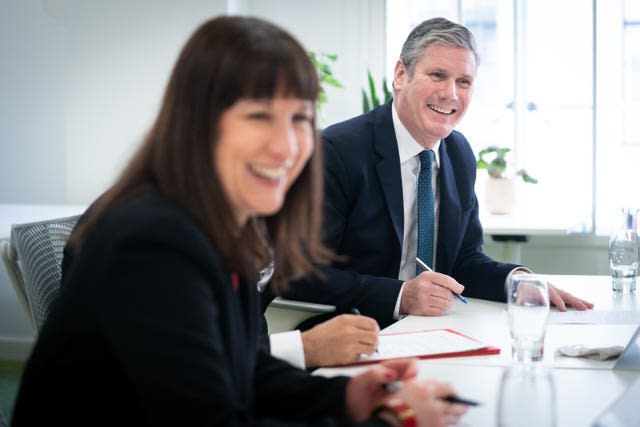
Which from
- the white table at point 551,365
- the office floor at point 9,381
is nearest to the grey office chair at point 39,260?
the white table at point 551,365

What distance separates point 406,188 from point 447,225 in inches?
6.6

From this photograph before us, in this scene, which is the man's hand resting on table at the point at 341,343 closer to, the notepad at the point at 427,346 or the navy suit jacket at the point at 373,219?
the notepad at the point at 427,346

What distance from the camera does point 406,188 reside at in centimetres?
266

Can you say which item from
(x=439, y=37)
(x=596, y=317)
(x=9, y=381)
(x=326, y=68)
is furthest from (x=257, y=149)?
(x=326, y=68)

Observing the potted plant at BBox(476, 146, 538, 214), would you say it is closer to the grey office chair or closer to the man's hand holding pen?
the man's hand holding pen

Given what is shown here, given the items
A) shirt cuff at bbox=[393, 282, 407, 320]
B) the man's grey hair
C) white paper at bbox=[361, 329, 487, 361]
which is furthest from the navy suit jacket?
white paper at bbox=[361, 329, 487, 361]

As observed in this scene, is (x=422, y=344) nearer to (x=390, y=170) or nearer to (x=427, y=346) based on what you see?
(x=427, y=346)

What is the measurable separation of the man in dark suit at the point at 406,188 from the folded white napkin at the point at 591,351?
2.14ft

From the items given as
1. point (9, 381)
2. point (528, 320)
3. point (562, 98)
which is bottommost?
point (9, 381)

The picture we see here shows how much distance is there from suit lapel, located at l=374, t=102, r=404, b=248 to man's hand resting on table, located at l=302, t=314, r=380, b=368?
820mm

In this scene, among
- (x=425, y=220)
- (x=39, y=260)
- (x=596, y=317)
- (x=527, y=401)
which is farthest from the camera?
(x=425, y=220)

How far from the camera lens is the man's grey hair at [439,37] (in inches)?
107

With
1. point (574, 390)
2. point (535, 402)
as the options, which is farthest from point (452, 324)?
point (535, 402)

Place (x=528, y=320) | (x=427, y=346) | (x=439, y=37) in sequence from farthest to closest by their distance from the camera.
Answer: (x=439, y=37) → (x=427, y=346) → (x=528, y=320)
